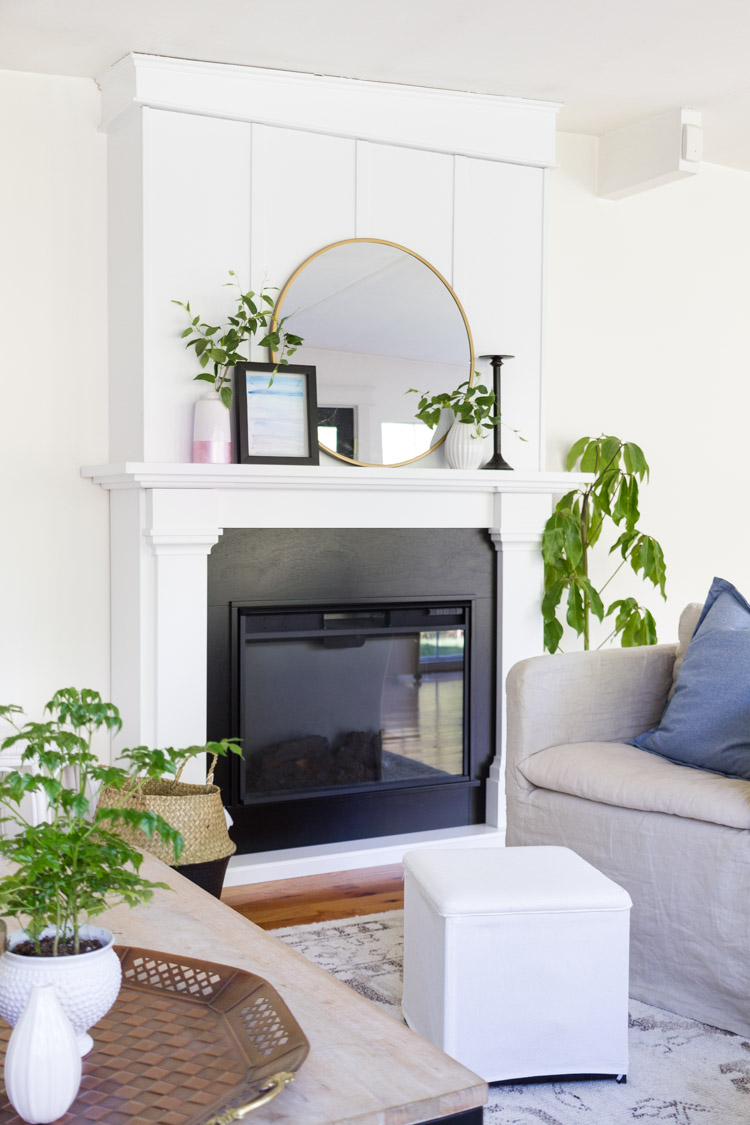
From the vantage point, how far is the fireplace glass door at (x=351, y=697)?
3486 mm

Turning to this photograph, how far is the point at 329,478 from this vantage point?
3.41 metres

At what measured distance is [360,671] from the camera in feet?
12.0

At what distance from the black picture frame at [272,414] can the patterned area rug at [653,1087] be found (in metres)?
1.51

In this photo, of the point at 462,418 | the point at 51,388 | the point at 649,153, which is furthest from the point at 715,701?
the point at 649,153

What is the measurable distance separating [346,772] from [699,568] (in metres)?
1.91

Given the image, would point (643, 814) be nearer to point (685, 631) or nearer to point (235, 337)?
point (685, 631)

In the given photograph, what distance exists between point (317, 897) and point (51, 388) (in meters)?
1.68

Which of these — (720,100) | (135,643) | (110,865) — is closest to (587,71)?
(720,100)

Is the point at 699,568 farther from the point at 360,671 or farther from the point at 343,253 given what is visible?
the point at 343,253

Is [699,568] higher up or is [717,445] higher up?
[717,445]

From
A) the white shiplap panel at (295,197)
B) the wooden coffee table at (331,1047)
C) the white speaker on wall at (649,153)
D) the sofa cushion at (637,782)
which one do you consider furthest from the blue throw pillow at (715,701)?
the white speaker on wall at (649,153)

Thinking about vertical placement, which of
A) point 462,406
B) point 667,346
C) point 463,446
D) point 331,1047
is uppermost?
point 667,346

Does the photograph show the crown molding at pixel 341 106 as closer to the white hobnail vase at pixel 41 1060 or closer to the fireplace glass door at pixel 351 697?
the fireplace glass door at pixel 351 697

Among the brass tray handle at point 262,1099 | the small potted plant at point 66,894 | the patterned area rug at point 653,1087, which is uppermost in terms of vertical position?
the small potted plant at point 66,894
